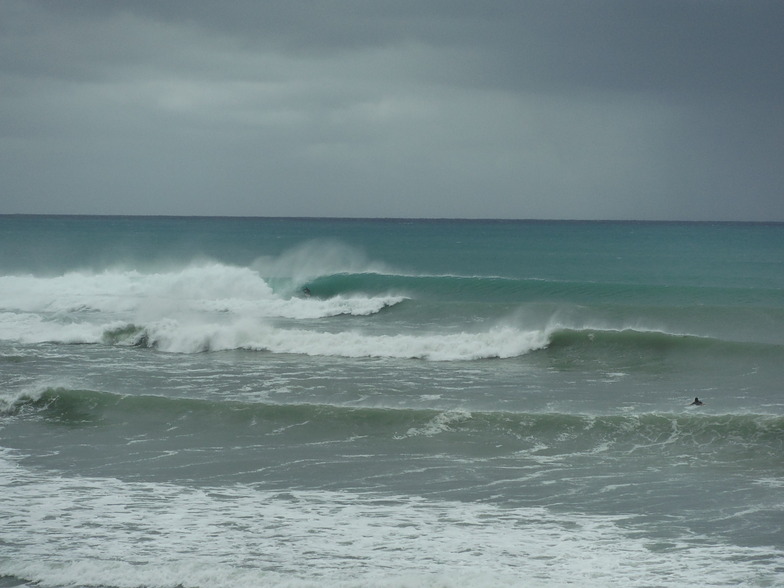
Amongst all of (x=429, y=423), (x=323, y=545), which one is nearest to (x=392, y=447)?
(x=429, y=423)

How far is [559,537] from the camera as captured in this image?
354 inches

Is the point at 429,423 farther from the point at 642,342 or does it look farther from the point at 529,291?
the point at 529,291

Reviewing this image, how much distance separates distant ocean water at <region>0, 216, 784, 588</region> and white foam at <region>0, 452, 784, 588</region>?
31 mm

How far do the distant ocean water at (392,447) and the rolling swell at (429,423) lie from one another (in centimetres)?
5

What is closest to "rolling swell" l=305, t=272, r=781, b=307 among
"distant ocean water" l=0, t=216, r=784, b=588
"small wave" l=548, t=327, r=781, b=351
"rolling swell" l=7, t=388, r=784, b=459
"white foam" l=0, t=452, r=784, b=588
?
"distant ocean water" l=0, t=216, r=784, b=588

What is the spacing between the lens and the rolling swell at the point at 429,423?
1278 centimetres

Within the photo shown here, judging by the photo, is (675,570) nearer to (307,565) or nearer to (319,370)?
(307,565)

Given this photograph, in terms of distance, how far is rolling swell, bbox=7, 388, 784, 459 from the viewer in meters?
12.8

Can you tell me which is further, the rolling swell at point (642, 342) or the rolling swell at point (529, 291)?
the rolling swell at point (529, 291)

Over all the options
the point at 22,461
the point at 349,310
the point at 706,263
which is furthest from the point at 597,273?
the point at 22,461

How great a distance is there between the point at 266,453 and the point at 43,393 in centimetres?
528

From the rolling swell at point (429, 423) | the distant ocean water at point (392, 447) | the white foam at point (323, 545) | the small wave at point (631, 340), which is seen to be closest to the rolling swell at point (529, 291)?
the distant ocean water at point (392, 447)

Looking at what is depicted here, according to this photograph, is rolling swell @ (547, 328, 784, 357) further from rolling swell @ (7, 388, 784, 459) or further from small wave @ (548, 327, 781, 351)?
rolling swell @ (7, 388, 784, 459)

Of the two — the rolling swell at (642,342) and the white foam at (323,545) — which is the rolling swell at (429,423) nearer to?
the white foam at (323,545)
